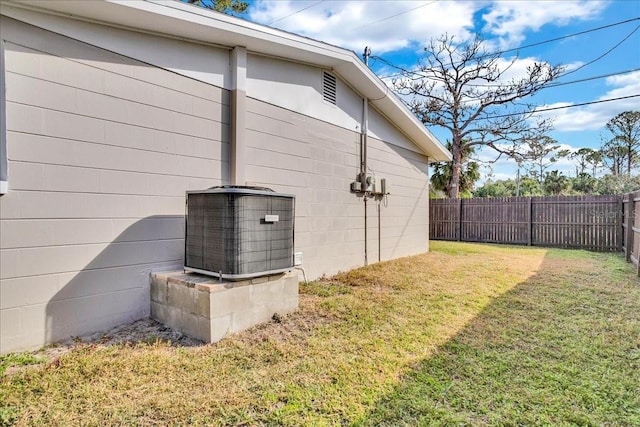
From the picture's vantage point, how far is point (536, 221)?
10750mm

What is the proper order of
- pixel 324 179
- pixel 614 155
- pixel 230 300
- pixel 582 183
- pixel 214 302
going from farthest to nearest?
pixel 582 183
pixel 614 155
pixel 324 179
pixel 230 300
pixel 214 302

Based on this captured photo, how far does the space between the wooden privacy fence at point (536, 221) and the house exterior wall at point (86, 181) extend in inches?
351

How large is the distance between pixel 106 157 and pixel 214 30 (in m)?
1.75

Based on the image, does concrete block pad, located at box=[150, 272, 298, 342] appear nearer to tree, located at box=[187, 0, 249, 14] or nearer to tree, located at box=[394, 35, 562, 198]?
tree, located at box=[187, 0, 249, 14]

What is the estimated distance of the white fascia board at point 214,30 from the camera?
289cm

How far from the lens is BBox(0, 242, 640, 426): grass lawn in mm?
1960

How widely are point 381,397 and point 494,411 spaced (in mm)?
657

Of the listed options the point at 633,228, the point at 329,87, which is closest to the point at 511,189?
the point at 633,228

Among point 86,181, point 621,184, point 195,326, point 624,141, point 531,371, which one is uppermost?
point 624,141

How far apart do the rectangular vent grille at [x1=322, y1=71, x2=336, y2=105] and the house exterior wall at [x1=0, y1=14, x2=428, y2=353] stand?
0.71m

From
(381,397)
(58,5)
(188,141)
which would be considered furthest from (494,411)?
(58,5)

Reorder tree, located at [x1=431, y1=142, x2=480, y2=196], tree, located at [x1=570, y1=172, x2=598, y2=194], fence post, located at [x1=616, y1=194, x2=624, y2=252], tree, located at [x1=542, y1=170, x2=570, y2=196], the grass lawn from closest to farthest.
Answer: the grass lawn → fence post, located at [x1=616, y1=194, x2=624, y2=252] → tree, located at [x1=431, y1=142, x2=480, y2=196] → tree, located at [x1=570, y1=172, x2=598, y2=194] → tree, located at [x1=542, y1=170, x2=570, y2=196]

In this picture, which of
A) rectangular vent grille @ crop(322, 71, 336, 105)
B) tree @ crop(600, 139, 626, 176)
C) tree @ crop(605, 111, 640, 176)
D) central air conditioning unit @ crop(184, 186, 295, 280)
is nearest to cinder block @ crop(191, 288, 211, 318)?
central air conditioning unit @ crop(184, 186, 295, 280)

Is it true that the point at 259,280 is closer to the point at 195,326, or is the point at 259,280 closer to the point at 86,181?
the point at 195,326
